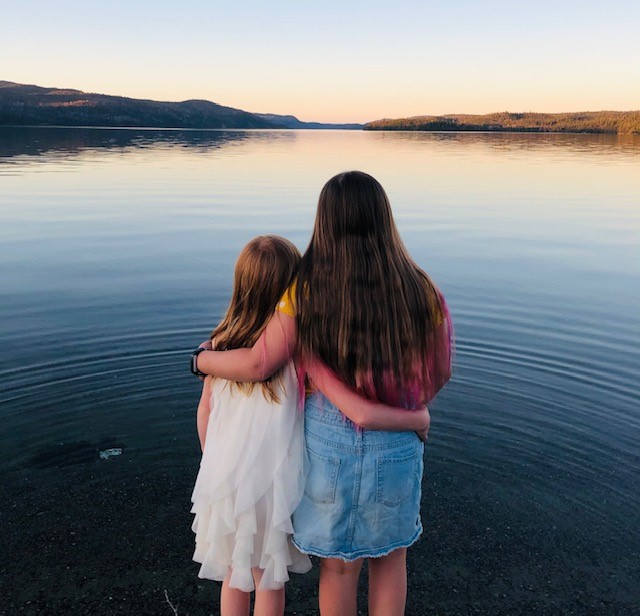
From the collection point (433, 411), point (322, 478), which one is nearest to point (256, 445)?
point (322, 478)

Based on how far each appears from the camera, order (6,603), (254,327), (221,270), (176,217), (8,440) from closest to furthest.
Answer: (254,327)
(6,603)
(8,440)
(221,270)
(176,217)

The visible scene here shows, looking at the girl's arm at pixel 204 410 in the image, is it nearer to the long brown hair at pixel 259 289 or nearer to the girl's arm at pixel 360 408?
the long brown hair at pixel 259 289

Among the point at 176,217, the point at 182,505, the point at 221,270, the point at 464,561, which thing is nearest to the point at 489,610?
the point at 464,561

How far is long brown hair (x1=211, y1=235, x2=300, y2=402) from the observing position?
2646 millimetres

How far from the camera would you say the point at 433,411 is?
654cm

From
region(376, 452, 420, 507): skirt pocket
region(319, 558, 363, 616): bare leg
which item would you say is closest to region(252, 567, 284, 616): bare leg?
region(319, 558, 363, 616): bare leg

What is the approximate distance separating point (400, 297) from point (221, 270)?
10697mm

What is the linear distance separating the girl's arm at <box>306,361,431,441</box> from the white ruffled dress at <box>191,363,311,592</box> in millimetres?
200

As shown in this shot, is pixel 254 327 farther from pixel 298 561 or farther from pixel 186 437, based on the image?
pixel 186 437

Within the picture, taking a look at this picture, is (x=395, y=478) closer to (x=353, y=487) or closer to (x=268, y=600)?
(x=353, y=487)

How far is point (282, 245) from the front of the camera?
270 centimetres

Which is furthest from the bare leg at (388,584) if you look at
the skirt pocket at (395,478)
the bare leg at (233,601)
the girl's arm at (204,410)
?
the girl's arm at (204,410)

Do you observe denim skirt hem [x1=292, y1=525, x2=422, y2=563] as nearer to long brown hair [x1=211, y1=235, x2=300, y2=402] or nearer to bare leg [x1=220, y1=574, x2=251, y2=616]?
bare leg [x1=220, y1=574, x2=251, y2=616]

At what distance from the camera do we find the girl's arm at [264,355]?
251 centimetres
